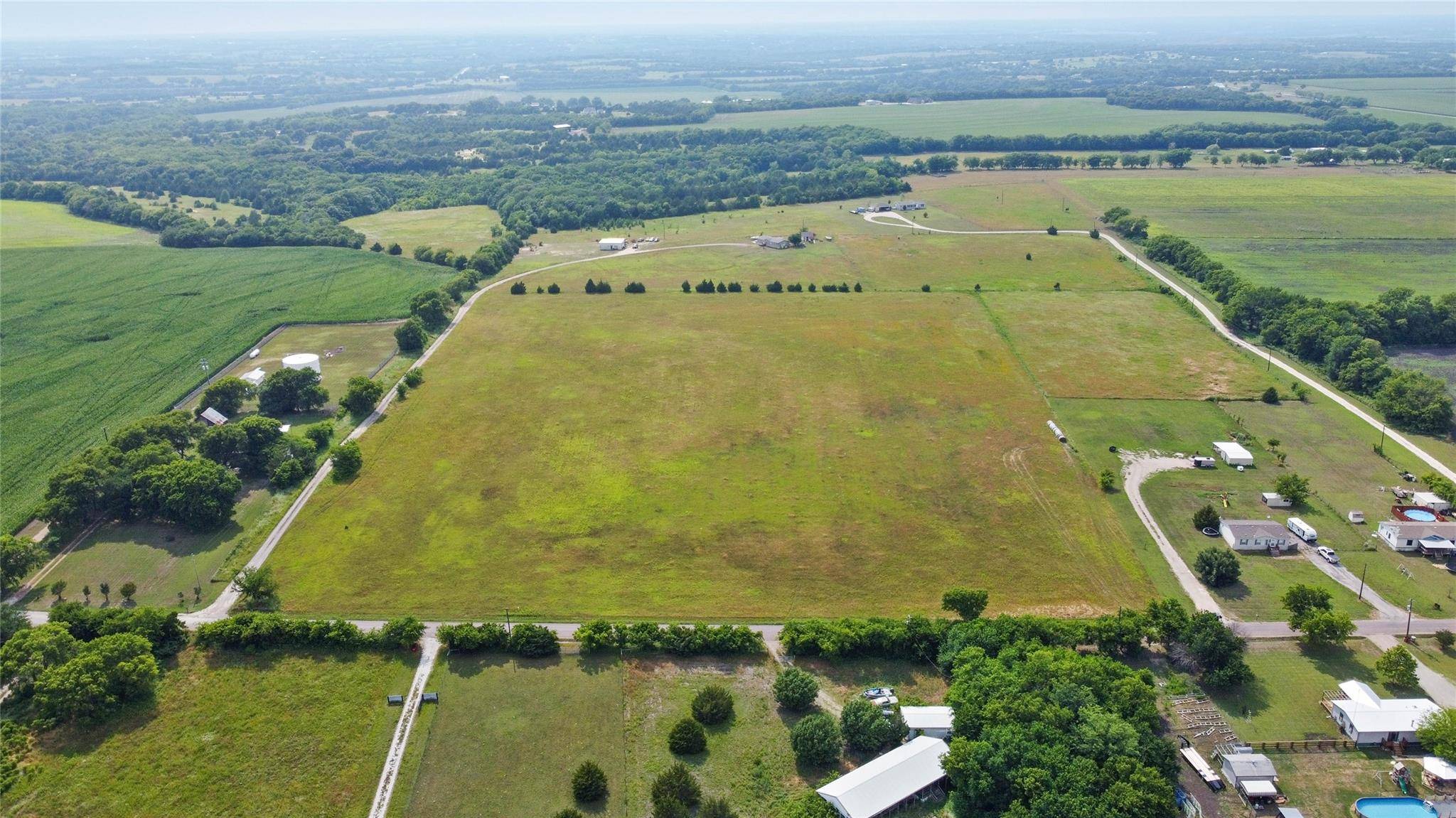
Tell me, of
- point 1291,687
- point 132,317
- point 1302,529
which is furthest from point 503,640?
point 132,317

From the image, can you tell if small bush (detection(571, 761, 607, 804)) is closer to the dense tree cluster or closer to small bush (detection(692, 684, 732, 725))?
small bush (detection(692, 684, 732, 725))

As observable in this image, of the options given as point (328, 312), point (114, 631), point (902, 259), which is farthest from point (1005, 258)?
point (114, 631)

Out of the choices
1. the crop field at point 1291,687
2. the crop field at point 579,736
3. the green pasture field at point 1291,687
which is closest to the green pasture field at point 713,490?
the crop field at point 579,736

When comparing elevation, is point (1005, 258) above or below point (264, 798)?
above

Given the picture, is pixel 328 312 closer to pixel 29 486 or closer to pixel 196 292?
pixel 196 292

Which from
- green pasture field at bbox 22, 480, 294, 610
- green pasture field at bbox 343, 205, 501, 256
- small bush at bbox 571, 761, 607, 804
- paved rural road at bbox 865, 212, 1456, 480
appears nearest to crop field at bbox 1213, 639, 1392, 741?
paved rural road at bbox 865, 212, 1456, 480

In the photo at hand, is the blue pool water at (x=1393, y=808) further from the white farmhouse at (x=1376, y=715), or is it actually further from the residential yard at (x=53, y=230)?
the residential yard at (x=53, y=230)
